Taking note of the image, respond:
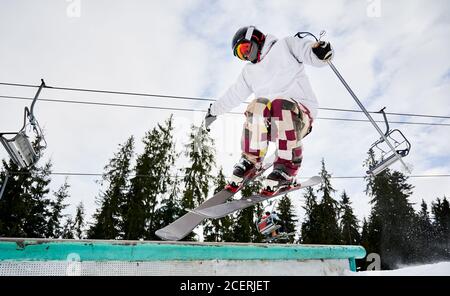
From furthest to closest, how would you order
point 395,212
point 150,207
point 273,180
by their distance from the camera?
1. point 395,212
2. point 150,207
3. point 273,180

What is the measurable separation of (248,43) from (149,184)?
69.5 feet

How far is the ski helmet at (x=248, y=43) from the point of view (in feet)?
11.5

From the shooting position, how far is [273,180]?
10.7ft

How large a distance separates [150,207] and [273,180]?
2063 cm

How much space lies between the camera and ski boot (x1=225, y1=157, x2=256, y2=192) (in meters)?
3.61

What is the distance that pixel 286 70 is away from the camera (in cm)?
343

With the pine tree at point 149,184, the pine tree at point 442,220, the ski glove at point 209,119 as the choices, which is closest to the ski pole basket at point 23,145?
the ski glove at point 209,119

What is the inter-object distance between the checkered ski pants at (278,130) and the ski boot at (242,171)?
0.08 metres

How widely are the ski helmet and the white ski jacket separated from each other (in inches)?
3.7

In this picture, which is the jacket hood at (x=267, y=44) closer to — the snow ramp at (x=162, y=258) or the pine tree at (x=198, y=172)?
the snow ramp at (x=162, y=258)

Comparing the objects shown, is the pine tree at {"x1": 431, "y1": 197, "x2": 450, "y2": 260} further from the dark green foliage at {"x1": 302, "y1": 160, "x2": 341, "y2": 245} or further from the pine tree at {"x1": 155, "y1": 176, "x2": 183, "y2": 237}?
the pine tree at {"x1": 155, "y1": 176, "x2": 183, "y2": 237}

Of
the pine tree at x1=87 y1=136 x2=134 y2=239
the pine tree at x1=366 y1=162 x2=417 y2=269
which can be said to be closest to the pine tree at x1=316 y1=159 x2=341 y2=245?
the pine tree at x1=366 y1=162 x2=417 y2=269
